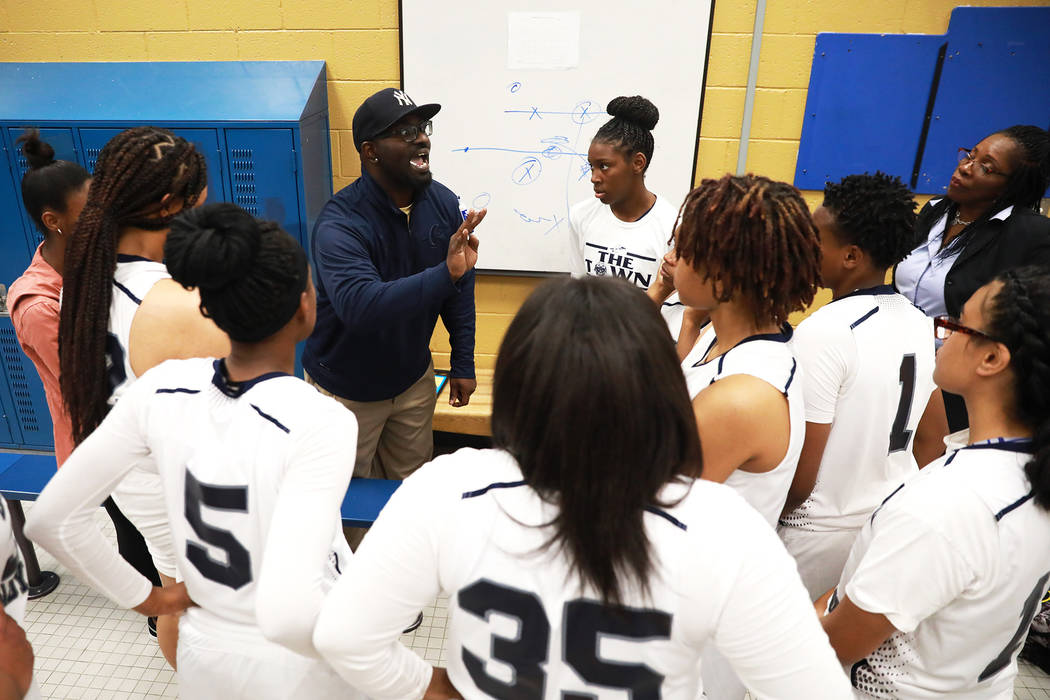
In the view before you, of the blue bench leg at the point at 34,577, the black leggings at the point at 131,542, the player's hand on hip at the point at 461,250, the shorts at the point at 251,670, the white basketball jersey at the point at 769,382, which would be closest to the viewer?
the shorts at the point at 251,670

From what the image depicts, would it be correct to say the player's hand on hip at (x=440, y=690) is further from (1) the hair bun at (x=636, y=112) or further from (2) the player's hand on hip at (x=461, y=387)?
(1) the hair bun at (x=636, y=112)

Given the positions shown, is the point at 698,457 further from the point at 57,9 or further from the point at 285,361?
the point at 57,9

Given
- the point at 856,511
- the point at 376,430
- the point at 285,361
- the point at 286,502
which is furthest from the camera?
the point at 376,430

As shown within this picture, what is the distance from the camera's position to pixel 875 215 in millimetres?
1419

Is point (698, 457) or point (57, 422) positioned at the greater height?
point (698, 457)

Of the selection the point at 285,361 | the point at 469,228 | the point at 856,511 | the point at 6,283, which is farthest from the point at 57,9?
the point at 856,511

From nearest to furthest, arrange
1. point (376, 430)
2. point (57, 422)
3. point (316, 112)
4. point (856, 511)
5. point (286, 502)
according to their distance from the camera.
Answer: point (286, 502) → point (856, 511) → point (57, 422) → point (376, 430) → point (316, 112)

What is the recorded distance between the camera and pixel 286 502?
0.86 meters

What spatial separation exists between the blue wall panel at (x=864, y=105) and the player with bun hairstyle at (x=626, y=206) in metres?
0.93

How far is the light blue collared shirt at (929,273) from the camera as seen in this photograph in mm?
2293

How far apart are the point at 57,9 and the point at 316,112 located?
1338 mm

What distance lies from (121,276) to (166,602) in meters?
0.66

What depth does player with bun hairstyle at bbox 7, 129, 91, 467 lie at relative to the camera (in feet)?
5.20

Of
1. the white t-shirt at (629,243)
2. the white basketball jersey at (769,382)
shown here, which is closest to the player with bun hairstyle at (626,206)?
the white t-shirt at (629,243)
